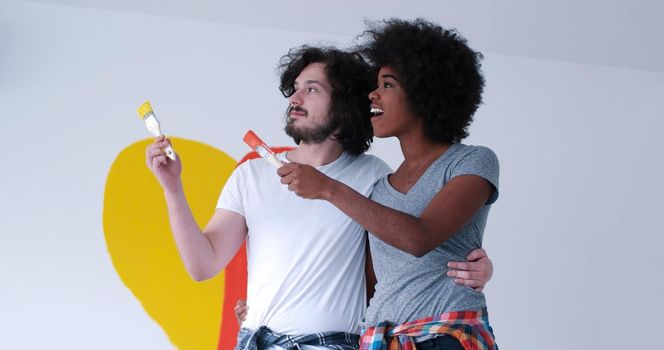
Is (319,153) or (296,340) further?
(319,153)

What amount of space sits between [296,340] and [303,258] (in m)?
0.19

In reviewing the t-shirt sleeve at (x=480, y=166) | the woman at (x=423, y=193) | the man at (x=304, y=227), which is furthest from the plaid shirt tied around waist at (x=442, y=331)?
the man at (x=304, y=227)

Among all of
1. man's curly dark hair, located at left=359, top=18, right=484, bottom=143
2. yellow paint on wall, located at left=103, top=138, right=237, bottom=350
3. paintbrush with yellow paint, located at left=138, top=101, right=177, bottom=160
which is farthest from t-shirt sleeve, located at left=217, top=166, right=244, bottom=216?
yellow paint on wall, located at left=103, top=138, right=237, bottom=350

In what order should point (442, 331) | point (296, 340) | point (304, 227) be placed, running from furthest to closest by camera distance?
point (304, 227) < point (296, 340) < point (442, 331)

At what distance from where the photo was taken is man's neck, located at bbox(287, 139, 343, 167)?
1980mm

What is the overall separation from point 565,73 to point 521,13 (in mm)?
470

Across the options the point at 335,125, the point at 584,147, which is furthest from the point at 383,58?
the point at 584,147

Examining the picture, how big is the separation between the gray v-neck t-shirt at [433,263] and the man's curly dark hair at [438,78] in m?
0.07

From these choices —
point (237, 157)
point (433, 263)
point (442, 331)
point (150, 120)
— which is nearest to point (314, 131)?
point (150, 120)

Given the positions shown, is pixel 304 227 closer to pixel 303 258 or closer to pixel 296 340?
pixel 303 258

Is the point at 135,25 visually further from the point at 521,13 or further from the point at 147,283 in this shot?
the point at 521,13

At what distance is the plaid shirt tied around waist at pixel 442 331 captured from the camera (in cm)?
138

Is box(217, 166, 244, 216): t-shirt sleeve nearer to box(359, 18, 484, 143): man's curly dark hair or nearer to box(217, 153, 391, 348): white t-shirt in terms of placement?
box(217, 153, 391, 348): white t-shirt

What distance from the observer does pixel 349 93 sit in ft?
6.56
